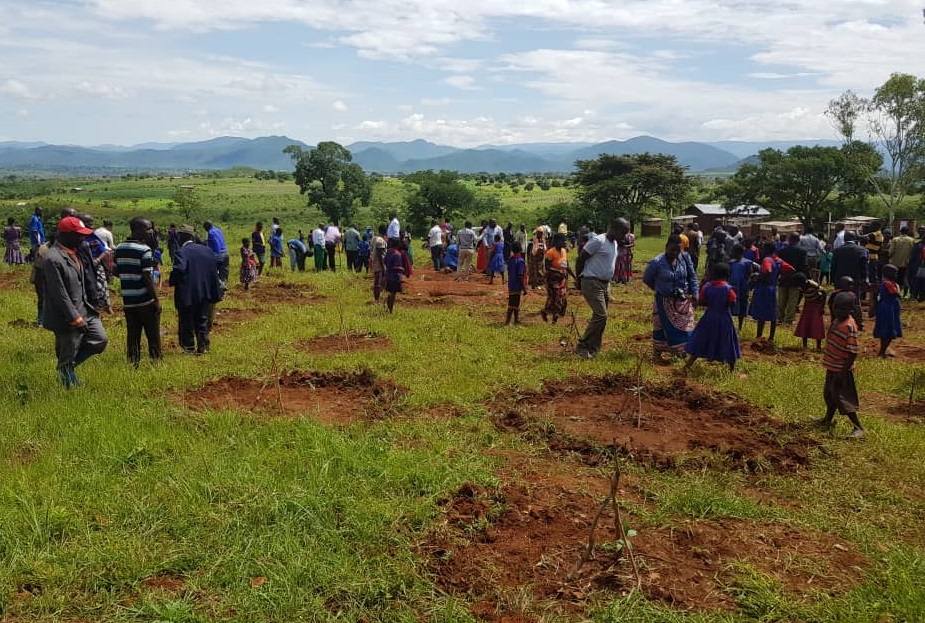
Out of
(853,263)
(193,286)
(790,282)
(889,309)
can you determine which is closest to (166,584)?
(193,286)

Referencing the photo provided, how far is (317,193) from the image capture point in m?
42.9

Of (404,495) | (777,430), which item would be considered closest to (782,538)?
(777,430)

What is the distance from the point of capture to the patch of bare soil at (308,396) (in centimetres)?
669

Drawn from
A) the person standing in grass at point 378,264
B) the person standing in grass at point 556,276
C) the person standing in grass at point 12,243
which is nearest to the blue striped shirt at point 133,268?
the person standing in grass at point 378,264

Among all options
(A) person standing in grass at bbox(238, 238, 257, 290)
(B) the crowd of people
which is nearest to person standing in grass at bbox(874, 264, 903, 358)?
(B) the crowd of people

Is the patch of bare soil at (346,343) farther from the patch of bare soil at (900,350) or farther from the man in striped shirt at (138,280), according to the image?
the patch of bare soil at (900,350)

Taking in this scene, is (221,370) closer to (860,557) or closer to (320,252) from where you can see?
(860,557)

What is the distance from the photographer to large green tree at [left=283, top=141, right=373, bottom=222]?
42.1 metres

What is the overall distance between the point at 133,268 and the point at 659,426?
5.98m

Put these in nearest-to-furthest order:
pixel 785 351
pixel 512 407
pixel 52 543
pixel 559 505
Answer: pixel 52 543, pixel 559 505, pixel 512 407, pixel 785 351

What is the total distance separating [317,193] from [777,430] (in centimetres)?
3962

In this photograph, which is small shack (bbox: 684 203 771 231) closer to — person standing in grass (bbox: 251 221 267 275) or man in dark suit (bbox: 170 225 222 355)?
person standing in grass (bbox: 251 221 267 275)

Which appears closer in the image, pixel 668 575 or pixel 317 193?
pixel 668 575

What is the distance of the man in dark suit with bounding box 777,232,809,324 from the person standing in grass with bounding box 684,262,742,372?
3.31 metres
